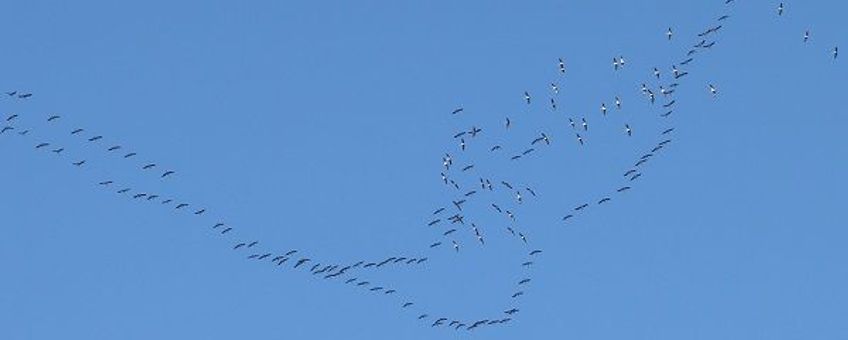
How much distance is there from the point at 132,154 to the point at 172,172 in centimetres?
357

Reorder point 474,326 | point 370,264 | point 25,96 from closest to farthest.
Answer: point 25,96, point 474,326, point 370,264

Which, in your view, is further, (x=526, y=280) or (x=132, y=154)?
(x=526, y=280)

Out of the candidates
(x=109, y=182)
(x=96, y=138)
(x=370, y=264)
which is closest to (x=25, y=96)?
(x=96, y=138)

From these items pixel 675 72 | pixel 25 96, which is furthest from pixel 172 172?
pixel 675 72

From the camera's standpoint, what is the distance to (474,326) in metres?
117

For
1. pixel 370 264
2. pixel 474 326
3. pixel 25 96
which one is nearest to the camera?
pixel 25 96

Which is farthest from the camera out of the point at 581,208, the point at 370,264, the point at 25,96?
the point at 370,264

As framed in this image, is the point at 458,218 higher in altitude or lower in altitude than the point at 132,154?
higher

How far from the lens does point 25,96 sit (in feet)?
333

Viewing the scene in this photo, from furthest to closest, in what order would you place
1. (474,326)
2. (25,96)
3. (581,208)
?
(474,326)
(581,208)
(25,96)

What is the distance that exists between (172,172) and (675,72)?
31.0 meters

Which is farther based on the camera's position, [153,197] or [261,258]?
[261,258]

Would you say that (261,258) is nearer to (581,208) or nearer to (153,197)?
(153,197)

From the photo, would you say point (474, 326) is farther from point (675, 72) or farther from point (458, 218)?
point (675, 72)
